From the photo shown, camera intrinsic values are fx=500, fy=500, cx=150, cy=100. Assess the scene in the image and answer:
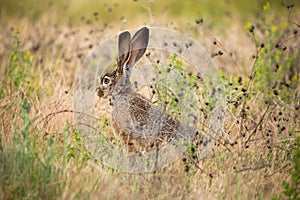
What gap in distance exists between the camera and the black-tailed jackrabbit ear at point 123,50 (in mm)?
4715

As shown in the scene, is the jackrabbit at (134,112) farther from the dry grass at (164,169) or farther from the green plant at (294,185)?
the green plant at (294,185)

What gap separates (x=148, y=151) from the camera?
4.26m

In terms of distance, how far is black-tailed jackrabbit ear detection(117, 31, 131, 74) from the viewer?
15.5 ft

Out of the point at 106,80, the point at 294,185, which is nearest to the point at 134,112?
the point at 106,80

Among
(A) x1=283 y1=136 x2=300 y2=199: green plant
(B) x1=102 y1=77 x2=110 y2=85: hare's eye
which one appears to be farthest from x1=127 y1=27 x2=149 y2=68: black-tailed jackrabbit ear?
(A) x1=283 y1=136 x2=300 y2=199: green plant

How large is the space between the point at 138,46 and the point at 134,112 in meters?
0.74

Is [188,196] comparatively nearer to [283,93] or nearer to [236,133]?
[236,133]

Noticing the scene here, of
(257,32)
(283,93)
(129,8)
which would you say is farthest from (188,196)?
(129,8)

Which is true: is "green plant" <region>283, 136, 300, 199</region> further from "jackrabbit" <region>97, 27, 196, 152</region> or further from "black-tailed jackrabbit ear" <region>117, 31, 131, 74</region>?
"black-tailed jackrabbit ear" <region>117, 31, 131, 74</region>

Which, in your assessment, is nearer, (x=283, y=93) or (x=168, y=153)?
(x=168, y=153)

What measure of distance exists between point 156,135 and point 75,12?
23.9 feet

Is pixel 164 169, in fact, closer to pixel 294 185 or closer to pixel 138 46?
pixel 294 185

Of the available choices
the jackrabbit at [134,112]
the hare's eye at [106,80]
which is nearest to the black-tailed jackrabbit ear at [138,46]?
the jackrabbit at [134,112]

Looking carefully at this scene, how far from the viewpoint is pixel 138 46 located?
192 inches
